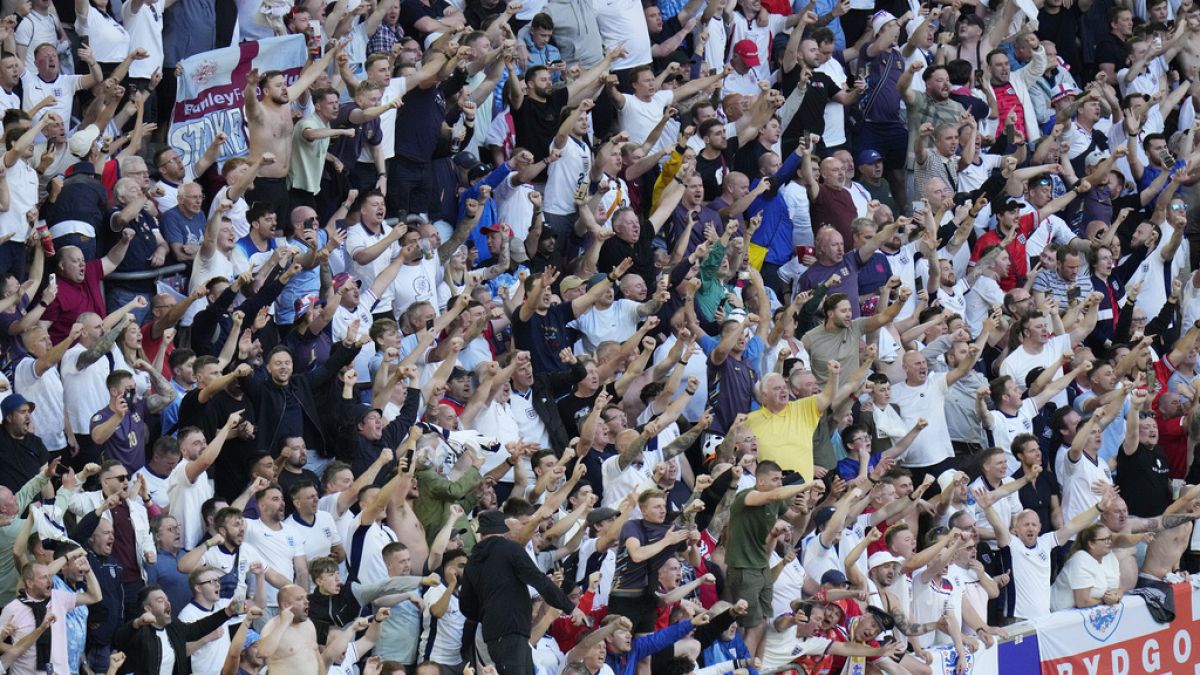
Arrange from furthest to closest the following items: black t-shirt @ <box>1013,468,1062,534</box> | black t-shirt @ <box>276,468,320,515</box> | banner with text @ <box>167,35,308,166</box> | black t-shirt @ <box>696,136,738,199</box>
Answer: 1. black t-shirt @ <box>696,136,738,199</box>
2. black t-shirt @ <box>1013,468,1062,534</box>
3. banner with text @ <box>167,35,308,166</box>
4. black t-shirt @ <box>276,468,320,515</box>

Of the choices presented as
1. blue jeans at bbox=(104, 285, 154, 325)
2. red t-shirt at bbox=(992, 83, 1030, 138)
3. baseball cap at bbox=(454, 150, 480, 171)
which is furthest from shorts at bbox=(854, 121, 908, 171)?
blue jeans at bbox=(104, 285, 154, 325)

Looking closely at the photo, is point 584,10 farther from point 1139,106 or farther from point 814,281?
point 1139,106

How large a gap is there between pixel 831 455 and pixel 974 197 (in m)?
4.71

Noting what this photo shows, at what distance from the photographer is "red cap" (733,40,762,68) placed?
67.2ft

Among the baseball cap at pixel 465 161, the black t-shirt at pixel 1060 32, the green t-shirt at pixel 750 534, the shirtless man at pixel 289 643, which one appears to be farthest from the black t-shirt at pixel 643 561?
the black t-shirt at pixel 1060 32

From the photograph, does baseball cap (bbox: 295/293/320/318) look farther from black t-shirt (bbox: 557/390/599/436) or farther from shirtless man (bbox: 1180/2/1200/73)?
shirtless man (bbox: 1180/2/1200/73)

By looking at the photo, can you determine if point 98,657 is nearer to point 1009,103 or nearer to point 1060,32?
point 1009,103

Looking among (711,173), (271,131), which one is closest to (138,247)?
(271,131)

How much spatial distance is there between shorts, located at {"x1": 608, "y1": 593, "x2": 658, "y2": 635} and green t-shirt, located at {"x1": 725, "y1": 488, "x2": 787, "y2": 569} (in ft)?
2.79

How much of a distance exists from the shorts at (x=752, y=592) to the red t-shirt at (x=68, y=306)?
4.61 meters

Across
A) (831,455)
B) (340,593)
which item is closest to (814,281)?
(831,455)

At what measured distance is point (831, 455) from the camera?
17.1m

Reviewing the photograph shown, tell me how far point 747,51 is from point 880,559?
6.31 m

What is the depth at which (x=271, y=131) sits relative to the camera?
1644 centimetres
